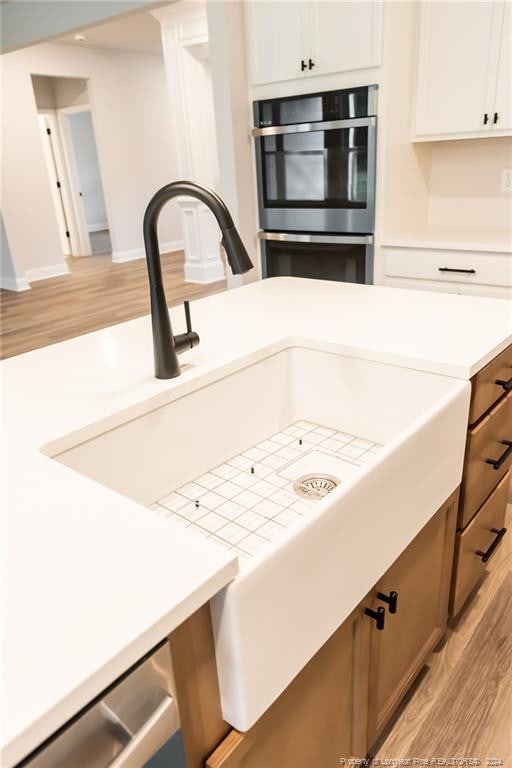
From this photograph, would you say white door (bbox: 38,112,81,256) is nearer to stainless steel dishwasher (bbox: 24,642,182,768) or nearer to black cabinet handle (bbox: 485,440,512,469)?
black cabinet handle (bbox: 485,440,512,469)

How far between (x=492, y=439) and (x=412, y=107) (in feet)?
6.71

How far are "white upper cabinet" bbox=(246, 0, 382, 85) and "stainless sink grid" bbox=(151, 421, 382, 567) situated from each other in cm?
Answer: 201

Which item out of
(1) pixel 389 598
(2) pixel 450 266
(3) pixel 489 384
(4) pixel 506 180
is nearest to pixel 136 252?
(4) pixel 506 180

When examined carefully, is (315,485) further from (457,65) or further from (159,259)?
(457,65)

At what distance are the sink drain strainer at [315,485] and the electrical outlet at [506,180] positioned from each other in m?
2.38

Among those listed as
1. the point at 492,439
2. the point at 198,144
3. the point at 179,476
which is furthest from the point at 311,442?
the point at 198,144

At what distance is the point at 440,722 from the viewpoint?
55.9 inches

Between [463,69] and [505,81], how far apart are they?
21cm

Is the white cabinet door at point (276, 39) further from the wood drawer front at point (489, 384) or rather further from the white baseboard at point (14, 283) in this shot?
the white baseboard at point (14, 283)

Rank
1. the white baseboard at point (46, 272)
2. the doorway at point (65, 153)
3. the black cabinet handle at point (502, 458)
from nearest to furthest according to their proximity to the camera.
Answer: the black cabinet handle at point (502, 458) → the white baseboard at point (46, 272) → the doorway at point (65, 153)

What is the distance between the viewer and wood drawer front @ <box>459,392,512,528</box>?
4.29 ft

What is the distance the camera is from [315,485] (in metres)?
1.16

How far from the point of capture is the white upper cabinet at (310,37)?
8.21ft

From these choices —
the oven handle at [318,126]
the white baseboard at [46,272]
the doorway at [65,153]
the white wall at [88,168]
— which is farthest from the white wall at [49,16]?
the white wall at [88,168]
